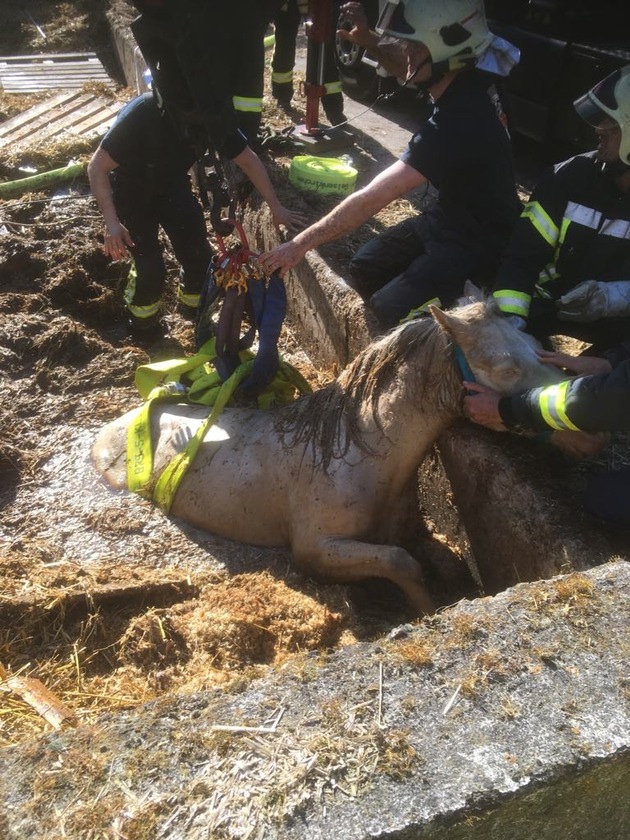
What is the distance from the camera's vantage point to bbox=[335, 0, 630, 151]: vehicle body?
21.4ft

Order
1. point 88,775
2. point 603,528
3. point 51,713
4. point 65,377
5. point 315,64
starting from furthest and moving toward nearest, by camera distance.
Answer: point 315,64
point 65,377
point 603,528
point 51,713
point 88,775

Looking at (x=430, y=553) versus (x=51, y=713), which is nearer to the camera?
(x=51, y=713)

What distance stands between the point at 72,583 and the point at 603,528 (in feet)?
8.27

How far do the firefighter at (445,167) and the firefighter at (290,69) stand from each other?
11.8 feet

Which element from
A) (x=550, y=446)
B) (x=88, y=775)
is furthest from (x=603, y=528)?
(x=88, y=775)

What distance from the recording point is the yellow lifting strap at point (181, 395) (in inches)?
153

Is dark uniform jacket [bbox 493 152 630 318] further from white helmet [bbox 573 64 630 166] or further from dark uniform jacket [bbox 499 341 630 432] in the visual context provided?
dark uniform jacket [bbox 499 341 630 432]

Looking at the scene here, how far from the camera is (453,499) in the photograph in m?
3.81

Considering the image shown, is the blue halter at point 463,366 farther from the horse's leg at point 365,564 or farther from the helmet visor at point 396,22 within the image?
the helmet visor at point 396,22

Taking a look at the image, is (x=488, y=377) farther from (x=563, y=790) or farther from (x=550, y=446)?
(x=563, y=790)

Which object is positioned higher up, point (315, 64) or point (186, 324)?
point (315, 64)

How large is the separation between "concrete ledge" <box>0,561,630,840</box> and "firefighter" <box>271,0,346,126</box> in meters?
7.16

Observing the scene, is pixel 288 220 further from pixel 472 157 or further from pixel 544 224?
pixel 544 224

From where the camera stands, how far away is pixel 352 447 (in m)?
3.57
